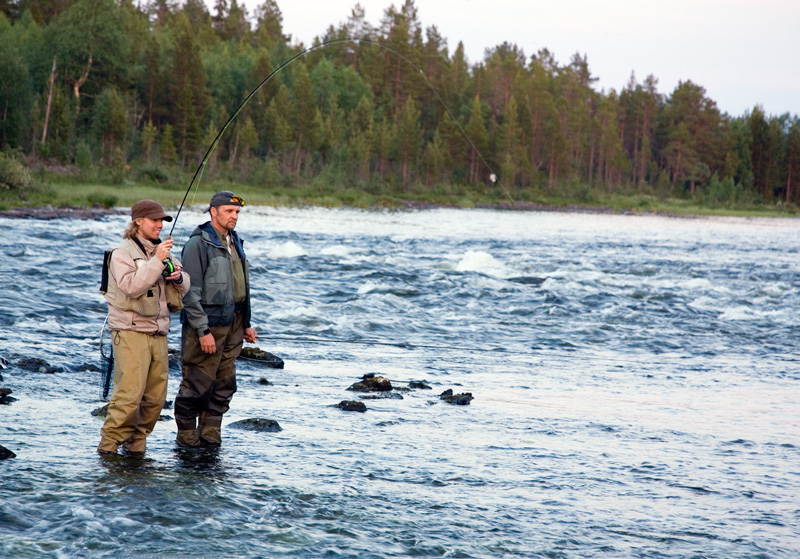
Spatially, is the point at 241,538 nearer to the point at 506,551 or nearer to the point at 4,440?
the point at 506,551

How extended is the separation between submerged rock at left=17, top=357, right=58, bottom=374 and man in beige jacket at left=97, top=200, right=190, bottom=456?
10.3 feet

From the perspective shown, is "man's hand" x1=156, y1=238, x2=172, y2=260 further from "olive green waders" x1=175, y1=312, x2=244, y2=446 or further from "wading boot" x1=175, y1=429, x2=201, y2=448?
"wading boot" x1=175, y1=429, x2=201, y2=448

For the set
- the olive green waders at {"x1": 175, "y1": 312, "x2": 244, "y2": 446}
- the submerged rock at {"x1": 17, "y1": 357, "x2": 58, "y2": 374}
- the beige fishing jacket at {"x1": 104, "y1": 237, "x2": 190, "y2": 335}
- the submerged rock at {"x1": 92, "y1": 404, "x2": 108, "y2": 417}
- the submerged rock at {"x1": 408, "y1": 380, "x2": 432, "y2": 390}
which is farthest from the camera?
the submerged rock at {"x1": 408, "y1": 380, "x2": 432, "y2": 390}

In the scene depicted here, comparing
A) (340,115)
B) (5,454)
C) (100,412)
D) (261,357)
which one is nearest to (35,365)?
(100,412)

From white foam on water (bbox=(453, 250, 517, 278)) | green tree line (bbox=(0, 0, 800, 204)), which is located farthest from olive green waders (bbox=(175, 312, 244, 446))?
green tree line (bbox=(0, 0, 800, 204))

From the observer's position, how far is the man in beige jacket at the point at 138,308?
5.32m

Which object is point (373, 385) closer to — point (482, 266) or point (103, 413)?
point (103, 413)

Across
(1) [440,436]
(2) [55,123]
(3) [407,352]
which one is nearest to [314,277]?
(3) [407,352]

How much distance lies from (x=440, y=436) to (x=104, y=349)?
Answer: 2572 millimetres

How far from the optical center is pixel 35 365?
855cm

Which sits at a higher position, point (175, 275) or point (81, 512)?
point (175, 275)

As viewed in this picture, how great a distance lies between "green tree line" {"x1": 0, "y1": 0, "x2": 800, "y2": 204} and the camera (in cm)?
6275

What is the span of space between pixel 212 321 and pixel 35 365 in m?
3.46

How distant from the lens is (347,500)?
5.39 meters
